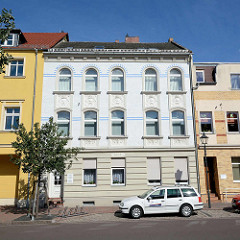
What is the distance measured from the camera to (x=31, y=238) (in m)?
8.30

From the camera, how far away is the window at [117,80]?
57.1 feet

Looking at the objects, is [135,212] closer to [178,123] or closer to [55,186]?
[55,186]

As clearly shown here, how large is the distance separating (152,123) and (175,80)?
12.8ft

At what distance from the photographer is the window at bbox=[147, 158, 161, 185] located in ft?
52.6

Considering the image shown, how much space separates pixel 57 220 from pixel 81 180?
4.34m

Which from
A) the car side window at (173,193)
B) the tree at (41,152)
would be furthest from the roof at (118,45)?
the car side window at (173,193)

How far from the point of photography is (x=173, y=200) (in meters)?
12.0

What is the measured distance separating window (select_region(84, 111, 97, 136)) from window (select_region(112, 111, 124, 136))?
1.36 metres

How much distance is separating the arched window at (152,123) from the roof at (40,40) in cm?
919

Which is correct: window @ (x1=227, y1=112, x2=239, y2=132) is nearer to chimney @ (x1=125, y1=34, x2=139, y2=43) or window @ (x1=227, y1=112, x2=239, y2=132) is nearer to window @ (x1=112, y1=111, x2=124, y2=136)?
window @ (x1=112, y1=111, x2=124, y2=136)

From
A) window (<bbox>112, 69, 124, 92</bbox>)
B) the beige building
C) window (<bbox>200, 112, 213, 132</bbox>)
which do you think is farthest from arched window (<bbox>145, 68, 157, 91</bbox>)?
window (<bbox>200, 112, 213, 132</bbox>)

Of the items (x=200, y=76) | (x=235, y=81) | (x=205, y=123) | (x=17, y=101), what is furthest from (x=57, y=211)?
(x=235, y=81)

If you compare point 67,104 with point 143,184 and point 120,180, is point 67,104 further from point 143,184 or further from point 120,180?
point 143,184

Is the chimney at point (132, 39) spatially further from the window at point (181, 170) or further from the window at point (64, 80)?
the window at point (181, 170)
